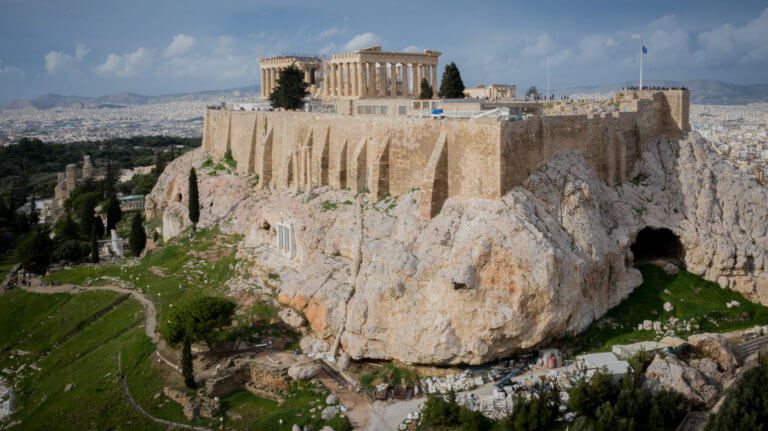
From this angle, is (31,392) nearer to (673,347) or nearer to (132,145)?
(673,347)

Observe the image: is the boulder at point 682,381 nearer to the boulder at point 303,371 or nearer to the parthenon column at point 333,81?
the boulder at point 303,371

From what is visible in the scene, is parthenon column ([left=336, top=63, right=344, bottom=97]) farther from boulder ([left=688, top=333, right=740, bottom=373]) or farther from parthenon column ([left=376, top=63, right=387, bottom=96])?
boulder ([left=688, top=333, right=740, bottom=373])

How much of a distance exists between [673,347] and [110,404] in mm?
24965

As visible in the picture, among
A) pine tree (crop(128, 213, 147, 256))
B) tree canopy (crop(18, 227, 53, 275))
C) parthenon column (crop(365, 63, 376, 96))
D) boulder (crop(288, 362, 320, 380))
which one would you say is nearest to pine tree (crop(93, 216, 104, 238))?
tree canopy (crop(18, 227, 53, 275))

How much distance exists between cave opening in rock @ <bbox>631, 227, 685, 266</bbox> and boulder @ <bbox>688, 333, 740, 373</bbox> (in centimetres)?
712

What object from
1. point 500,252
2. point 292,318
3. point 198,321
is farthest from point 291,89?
point 500,252

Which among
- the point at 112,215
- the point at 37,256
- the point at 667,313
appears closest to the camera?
the point at 667,313

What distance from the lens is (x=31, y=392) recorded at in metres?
30.4

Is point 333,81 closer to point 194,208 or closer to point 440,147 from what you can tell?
point 194,208

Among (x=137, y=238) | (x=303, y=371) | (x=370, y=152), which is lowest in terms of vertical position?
(x=303, y=371)

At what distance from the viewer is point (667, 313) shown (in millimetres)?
28844

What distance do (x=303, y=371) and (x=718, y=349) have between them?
58.7 feet

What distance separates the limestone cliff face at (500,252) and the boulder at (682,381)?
360 centimetres

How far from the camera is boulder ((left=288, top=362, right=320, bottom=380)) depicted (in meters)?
26.3
